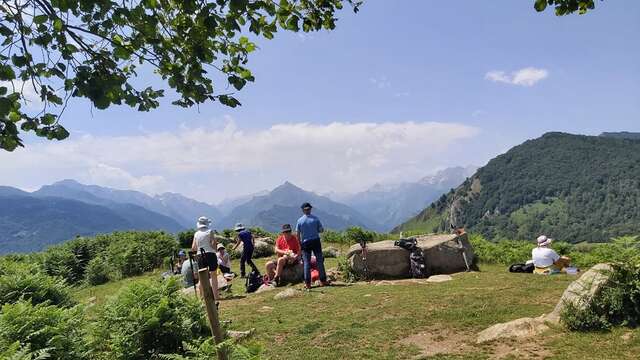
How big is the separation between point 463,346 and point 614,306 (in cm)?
321

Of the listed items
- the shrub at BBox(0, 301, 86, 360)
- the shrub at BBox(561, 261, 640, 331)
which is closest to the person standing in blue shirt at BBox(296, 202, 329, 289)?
the shrub at BBox(561, 261, 640, 331)

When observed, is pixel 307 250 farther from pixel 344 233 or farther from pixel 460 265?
pixel 344 233

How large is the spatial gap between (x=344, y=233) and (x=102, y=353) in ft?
74.7

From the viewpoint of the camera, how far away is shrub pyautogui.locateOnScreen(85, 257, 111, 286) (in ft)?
88.5

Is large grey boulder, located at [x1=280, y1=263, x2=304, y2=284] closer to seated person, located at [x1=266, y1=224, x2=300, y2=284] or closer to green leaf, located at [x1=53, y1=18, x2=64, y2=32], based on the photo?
seated person, located at [x1=266, y1=224, x2=300, y2=284]

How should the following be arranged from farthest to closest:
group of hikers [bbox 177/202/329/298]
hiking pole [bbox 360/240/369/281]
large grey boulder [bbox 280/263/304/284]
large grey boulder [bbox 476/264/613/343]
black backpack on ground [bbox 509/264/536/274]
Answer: hiking pole [bbox 360/240/369/281]
black backpack on ground [bbox 509/264/536/274]
large grey boulder [bbox 280/263/304/284]
group of hikers [bbox 177/202/329/298]
large grey boulder [bbox 476/264/613/343]

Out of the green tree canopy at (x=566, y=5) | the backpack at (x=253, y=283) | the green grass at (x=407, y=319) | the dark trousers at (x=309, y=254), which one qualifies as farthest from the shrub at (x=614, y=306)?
the backpack at (x=253, y=283)

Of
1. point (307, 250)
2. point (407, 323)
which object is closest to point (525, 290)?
point (407, 323)

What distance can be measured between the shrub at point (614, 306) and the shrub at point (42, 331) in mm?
9696

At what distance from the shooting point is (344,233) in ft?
101

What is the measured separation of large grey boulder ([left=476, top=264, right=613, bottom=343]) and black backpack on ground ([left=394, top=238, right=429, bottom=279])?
8.04m

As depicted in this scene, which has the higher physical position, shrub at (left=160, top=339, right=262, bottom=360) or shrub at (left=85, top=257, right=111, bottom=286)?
shrub at (left=160, top=339, right=262, bottom=360)

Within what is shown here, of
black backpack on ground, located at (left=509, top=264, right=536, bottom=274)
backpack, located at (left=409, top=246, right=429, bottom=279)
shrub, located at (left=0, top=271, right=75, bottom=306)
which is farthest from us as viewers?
backpack, located at (left=409, top=246, right=429, bottom=279)

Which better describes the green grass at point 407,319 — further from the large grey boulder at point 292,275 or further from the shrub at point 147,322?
the shrub at point 147,322
